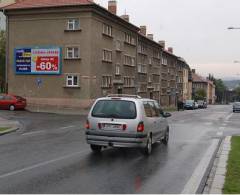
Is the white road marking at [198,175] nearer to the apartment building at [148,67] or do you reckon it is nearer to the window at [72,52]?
the window at [72,52]

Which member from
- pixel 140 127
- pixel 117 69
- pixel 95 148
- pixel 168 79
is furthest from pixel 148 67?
pixel 140 127

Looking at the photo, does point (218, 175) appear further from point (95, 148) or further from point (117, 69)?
point (117, 69)

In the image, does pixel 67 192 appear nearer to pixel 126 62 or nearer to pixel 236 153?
pixel 236 153

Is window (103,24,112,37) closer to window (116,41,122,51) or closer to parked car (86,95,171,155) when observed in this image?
window (116,41,122,51)

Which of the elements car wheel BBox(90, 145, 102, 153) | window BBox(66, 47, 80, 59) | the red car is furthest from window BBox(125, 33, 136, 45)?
car wheel BBox(90, 145, 102, 153)

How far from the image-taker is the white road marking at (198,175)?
8133mm

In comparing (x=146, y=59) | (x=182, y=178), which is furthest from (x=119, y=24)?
(x=182, y=178)

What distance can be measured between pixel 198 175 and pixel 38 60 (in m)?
36.3

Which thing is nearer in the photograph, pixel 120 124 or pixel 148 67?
pixel 120 124

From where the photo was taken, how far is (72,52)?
143ft

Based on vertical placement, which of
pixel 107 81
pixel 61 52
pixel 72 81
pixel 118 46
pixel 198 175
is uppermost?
pixel 118 46

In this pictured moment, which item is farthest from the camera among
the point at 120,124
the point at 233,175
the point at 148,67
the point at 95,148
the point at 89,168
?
the point at 148,67

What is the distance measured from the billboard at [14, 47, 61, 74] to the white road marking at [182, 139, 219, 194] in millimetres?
30937

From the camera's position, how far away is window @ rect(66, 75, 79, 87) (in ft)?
140
